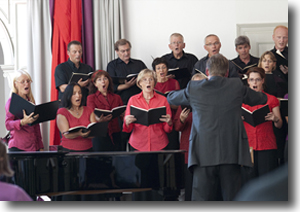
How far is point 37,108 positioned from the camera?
12.5 feet

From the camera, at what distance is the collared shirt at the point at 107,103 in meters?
4.34

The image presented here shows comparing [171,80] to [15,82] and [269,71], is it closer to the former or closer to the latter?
[269,71]

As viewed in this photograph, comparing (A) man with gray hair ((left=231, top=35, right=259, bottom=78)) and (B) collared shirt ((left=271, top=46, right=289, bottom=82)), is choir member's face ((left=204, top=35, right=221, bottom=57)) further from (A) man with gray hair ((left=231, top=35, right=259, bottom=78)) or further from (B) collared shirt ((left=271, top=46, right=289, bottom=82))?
(B) collared shirt ((left=271, top=46, right=289, bottom=82))

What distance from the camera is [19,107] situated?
12.7 feet

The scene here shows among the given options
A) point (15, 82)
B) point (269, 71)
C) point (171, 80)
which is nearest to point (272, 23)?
point (269, 71)

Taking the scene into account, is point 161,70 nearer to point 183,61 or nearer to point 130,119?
point 183,61

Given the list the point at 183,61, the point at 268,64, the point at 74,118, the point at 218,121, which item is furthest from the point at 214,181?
the point at 183,61

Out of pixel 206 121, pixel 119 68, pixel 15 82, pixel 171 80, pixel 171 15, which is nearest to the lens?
pixel 206 121

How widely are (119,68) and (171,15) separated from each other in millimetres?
1023

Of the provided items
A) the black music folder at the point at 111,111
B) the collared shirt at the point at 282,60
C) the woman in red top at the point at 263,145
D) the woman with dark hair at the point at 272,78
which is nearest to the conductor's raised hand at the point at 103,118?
the black music folder at the point at 111,111

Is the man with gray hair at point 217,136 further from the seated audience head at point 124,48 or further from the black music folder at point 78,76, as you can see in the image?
the seated audience head at point 124,48

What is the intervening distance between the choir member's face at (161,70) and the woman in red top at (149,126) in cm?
42

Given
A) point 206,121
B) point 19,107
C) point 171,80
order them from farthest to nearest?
point 171,80 → point 19,107 → point 206,121

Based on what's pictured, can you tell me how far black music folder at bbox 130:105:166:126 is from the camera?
149 inches
